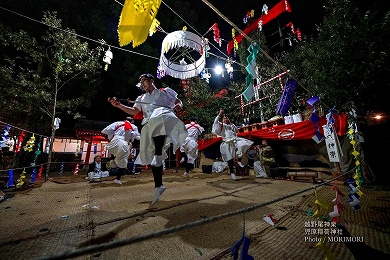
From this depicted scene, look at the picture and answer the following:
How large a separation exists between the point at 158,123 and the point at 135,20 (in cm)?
162

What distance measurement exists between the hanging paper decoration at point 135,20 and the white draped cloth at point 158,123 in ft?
3.79

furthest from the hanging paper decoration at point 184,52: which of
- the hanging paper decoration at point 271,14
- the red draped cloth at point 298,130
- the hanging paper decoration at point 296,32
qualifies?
the hanging paper decoration at point 296,32

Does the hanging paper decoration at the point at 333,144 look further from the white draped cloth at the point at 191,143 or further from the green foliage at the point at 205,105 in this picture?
the green foliage at the point at 205,105

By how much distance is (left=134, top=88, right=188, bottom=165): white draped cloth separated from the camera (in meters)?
3.34

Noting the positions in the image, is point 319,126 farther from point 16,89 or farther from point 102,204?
point 16,89

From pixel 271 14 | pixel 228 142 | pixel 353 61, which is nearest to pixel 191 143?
pixel 228 142

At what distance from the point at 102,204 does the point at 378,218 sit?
4.50 meters

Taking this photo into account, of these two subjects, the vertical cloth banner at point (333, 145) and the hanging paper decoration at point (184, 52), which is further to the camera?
the hanging paper decoration at point (184, 52)

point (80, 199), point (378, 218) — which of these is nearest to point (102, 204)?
point (80, 199)

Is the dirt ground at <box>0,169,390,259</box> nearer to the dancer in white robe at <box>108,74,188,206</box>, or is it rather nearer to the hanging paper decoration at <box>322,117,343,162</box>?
the dancer in white robe at <box>108,74,188,206</box>

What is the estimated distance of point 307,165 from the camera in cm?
879

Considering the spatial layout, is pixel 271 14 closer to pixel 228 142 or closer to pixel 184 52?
pixel 184 52

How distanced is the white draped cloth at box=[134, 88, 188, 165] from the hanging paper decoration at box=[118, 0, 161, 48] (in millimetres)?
1156

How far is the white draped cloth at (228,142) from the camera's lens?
7.07m
